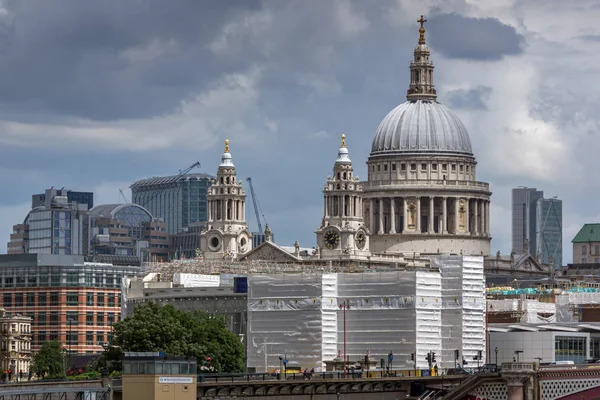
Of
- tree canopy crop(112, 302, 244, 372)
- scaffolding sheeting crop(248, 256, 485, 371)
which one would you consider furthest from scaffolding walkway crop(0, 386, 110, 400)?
scaffolding sheeting crop(248, 256, 485, 371)

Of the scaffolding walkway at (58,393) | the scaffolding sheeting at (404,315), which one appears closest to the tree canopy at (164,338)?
the scaffolding sheeting at (404,315)

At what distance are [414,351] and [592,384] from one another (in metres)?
32.7

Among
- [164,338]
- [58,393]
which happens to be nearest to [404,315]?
[164,338]

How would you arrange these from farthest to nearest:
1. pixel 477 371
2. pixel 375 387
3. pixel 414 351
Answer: pixel 414 351, pixel 477 371, pixel 375 387

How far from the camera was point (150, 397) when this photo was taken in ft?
463

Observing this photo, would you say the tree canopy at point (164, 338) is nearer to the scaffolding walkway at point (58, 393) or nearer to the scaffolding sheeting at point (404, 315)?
the scaffolding sheeting at point (404, 315)

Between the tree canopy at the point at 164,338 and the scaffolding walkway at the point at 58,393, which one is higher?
the tree canopy at the point at 164,338

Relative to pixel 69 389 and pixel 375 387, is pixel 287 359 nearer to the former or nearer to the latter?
pixel 375 387

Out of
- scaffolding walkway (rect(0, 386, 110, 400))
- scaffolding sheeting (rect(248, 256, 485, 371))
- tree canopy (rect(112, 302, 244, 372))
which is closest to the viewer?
scaffolding walkway (rect(0, 386, 110, 400))

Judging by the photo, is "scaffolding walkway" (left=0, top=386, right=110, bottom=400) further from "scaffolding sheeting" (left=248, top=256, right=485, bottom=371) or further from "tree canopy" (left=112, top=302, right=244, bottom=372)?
"scaffolding sheeting" (left=248, top=256, right=485, bottom=371)

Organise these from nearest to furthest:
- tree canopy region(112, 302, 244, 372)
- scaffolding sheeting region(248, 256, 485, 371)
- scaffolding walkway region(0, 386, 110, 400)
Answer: scaffolding walkway region(0, 386, 110, 400)
tree canopy region(112, 302, 244, 372)
scaffolding sheeting region(248, 256, 485, 371)

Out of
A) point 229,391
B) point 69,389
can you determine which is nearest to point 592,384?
point 229,391

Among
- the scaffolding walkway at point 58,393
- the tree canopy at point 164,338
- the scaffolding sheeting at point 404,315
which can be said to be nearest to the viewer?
the scaffolding walkway at point 58,393

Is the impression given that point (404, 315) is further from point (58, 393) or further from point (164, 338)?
point (58, 393)
